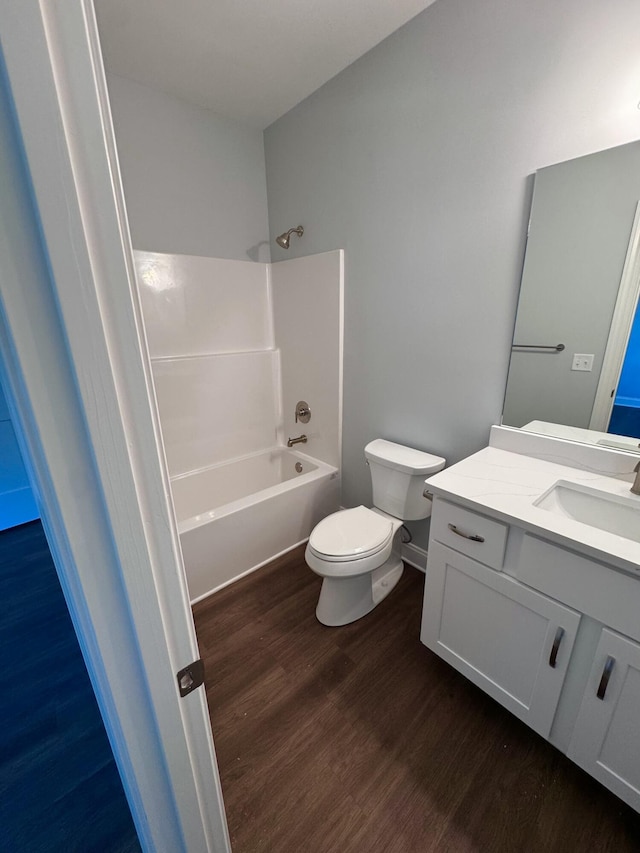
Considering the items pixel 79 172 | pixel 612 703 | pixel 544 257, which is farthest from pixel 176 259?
pixel 612 703

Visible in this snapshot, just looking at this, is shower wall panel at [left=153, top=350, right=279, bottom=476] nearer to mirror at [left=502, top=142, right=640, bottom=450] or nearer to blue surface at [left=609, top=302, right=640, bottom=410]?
mirror at [left=502, top=142, right=640, bottom=450]

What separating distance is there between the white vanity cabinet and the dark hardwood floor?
46.2 inches

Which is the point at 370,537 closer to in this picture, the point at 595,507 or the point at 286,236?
the point at 595,507

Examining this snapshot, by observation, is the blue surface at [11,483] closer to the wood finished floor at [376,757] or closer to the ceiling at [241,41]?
the wood finished floor at [376,757]

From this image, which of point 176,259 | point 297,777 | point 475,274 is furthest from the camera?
point 176,259

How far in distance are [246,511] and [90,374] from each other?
1671 mm

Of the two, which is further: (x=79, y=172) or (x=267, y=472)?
(x=267, y=472)

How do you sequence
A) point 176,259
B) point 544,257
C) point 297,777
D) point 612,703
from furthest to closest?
point 176,259 < point 544,257 < point 297,777 < point 612,703

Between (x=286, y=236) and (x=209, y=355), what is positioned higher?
(x=286, y=236)

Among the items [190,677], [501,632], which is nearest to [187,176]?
[190,677]

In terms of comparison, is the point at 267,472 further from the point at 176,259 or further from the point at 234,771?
the point at 234,771

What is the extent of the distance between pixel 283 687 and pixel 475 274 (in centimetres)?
189

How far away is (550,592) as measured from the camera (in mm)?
1016

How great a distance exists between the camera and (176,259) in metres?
2.13
